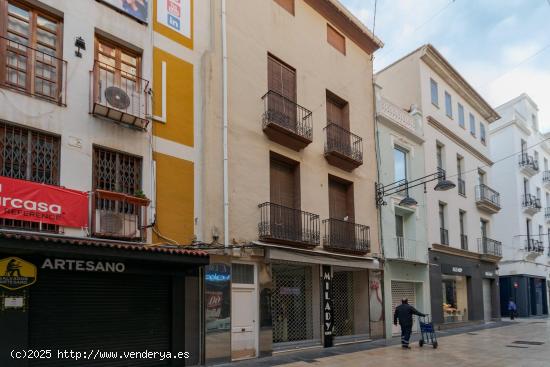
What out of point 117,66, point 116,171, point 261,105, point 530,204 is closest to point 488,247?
point 530,204

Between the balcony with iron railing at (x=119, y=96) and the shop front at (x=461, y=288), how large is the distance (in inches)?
594

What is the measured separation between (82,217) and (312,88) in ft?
31.1

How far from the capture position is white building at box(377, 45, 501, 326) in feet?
73.7

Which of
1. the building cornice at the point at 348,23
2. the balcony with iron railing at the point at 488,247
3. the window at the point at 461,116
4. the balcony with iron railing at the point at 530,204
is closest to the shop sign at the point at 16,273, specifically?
the building cornice at the point at 348,23

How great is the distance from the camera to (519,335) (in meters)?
19.3

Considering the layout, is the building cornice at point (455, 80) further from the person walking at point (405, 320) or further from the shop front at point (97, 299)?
the shop front at point (97, 299)

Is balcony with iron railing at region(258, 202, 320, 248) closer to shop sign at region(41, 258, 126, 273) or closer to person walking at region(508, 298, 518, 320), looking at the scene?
shop sign at region(41, 258, 126, 273)

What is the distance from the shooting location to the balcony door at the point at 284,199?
14195 mm

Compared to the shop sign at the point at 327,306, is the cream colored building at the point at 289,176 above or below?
above

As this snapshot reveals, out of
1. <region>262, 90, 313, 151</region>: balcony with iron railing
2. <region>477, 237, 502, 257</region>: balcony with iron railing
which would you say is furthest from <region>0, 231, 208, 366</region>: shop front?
<region>477, 237, 502, 257</region>: balcony with iron railing

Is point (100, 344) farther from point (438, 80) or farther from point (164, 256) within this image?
point (438, 80)

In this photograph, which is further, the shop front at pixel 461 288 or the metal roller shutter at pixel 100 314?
the shop front at pixel 461 288

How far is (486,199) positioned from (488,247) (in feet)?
8.83

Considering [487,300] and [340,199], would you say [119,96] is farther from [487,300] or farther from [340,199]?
[487,300]
